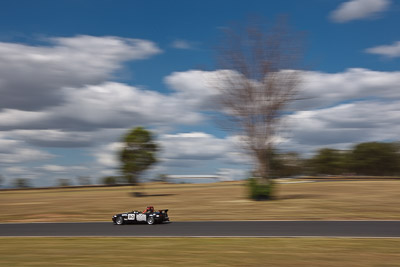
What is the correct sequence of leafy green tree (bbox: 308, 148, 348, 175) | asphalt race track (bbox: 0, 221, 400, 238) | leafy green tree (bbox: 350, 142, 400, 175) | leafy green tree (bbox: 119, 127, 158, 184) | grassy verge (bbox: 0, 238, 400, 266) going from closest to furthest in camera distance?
1. grassy verge (bbox: 0, 238, 400, 266)
2. asphalt race track (bbox: 0, 221, 400, 238)
3. leafy green tree (bbox: 119, 127, 158, 184)
4. leafy green tree (bbox: 350, 142, 400, 175)
5. leafy green tree (bbox: 308, 148, 348, 175)

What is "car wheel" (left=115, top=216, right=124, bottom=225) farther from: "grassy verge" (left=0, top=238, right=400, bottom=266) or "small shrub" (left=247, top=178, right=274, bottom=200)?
"small shrub" (left=247, top=178, right=274, bottom=200)

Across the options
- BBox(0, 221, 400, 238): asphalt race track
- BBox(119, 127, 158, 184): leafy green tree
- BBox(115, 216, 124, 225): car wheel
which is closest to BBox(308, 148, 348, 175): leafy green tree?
BBox(119, 127, 158, 184): leafy green tree

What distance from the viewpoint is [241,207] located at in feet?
82.9

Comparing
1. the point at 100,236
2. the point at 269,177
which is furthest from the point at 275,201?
the point at 100,236

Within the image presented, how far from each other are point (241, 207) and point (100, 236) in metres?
12.9

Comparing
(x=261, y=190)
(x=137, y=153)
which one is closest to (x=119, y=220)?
(x=261, y=190)

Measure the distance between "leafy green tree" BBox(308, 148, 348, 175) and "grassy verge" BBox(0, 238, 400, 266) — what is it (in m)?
99.0

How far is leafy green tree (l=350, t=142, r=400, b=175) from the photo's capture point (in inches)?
3920

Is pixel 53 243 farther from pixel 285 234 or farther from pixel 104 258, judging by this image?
pixel 285 234

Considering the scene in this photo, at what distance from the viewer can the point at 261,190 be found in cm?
2905

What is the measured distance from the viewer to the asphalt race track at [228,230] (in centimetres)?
1364

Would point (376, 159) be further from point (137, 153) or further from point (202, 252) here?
point (202, 252)

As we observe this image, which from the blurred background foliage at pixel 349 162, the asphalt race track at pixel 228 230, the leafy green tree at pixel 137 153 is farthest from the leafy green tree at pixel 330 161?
the asphalt race track at pixel 228 230

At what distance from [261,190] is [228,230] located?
14639mm
